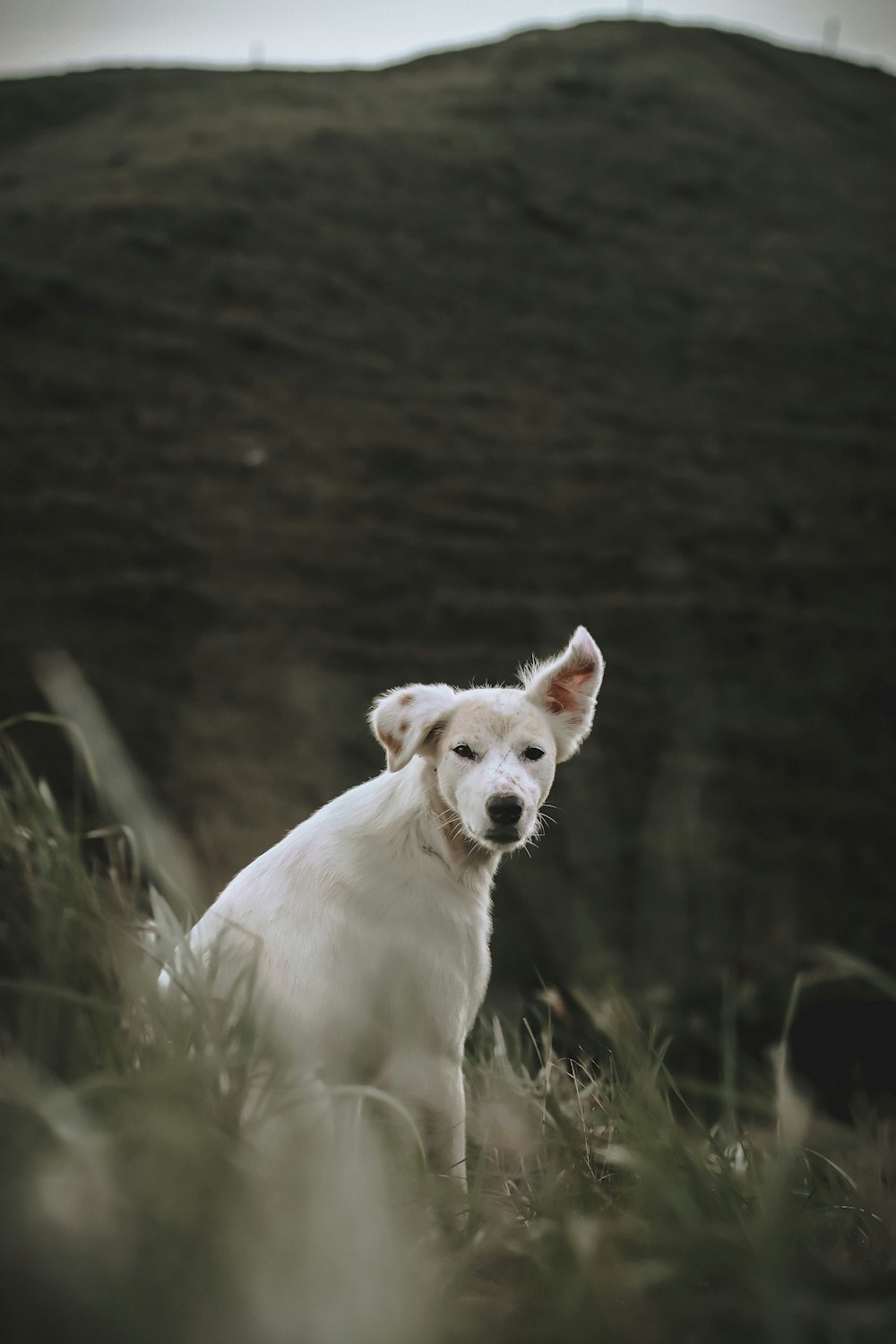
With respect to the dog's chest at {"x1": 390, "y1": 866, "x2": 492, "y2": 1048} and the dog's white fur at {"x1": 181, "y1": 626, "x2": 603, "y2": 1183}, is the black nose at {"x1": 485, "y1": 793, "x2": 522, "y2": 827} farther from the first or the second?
the dog's chest at {"x1": 390, "y1": 866, "x2": 492, "y2": 1048}

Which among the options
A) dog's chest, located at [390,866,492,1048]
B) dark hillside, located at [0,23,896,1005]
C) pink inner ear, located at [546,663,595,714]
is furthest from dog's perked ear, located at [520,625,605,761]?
dark hillside, located at [0,23,896,1005]

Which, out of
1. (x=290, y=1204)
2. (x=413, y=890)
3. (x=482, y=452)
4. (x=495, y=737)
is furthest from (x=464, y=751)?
(x=482, y=452)

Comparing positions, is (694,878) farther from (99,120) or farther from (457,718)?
(99,120)

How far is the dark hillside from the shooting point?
1295 centimetres

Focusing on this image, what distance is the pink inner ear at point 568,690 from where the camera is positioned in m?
3.90

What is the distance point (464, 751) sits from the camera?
11.9 ft

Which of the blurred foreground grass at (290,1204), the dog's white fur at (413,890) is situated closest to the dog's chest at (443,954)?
the dog's white fur at (413,890)

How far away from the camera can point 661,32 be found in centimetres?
2525

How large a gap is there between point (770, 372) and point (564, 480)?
528cm

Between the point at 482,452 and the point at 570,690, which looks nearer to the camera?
the point at 570,690

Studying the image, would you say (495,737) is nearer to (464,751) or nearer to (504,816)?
(464,751)

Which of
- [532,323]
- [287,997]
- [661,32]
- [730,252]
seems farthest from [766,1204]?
[661,32]

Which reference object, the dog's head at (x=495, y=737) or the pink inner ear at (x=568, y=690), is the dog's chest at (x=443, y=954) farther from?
the pink inner ear at (x=568, y=690)

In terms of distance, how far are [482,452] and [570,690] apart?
13.1 m
